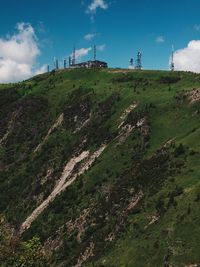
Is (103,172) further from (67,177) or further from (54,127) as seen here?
(54,127)

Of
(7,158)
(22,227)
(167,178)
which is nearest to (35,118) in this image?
(7,158)

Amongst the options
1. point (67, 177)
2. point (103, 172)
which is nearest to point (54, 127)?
point (67, 177)

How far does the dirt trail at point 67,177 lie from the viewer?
9343cm

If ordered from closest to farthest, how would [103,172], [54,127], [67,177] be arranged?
1. [103,172]
2. [67,177]
3. [54,127]

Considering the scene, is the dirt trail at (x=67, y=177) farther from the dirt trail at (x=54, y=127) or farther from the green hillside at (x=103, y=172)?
the dirt trail at (x=54, y=127)

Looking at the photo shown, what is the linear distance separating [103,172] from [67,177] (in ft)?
40.0

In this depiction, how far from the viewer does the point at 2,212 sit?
105m

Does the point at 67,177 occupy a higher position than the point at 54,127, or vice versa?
the point at 54,127

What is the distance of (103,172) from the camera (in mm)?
91125

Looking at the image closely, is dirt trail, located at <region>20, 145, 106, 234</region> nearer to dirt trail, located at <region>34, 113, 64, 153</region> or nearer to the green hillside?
the green hillside

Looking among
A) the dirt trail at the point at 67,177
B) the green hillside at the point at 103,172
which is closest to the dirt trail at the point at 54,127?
the green hillside at the point at 103,172

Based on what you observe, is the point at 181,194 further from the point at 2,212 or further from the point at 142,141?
the point at 2,212

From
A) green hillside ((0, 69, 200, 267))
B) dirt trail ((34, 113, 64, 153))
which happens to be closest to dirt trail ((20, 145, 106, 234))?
green hillside ((0, 69, 200, 267))

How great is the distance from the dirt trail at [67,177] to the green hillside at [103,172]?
314 millimetres
